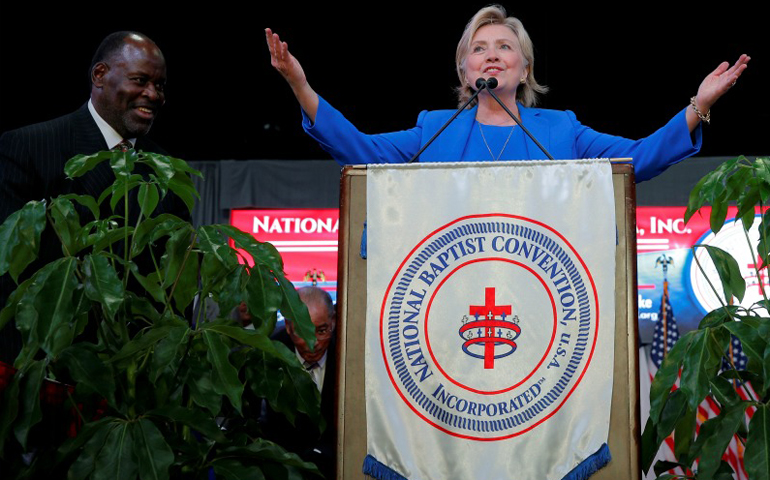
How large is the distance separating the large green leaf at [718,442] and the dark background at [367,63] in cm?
306

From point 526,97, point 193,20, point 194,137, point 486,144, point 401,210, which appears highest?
point 193,20

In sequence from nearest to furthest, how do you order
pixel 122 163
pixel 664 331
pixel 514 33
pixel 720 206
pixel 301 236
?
pixel 122 163, pixel 720 206, pixel 514 33, pixel 664 331, pixel 301 236

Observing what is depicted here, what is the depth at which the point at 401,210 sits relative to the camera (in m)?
1.87

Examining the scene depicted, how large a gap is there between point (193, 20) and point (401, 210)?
3.37 meters

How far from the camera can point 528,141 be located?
2318mm

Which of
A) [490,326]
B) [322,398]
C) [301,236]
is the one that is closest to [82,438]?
[490,326]

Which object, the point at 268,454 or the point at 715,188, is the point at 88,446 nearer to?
the point at 268,454

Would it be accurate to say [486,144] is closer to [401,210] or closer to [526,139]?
[526,139]

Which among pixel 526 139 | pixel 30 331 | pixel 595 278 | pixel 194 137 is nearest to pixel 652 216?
pixel 194 137

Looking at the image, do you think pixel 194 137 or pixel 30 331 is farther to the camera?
pixel 194 137

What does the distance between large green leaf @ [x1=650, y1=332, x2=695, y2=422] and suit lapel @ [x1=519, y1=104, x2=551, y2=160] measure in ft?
1.81

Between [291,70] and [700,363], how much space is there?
3.40 feet

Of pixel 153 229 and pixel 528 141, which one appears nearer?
pixel 153 229

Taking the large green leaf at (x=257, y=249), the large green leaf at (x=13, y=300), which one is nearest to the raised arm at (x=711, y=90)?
the large green leaf at (x=257, y=249)
